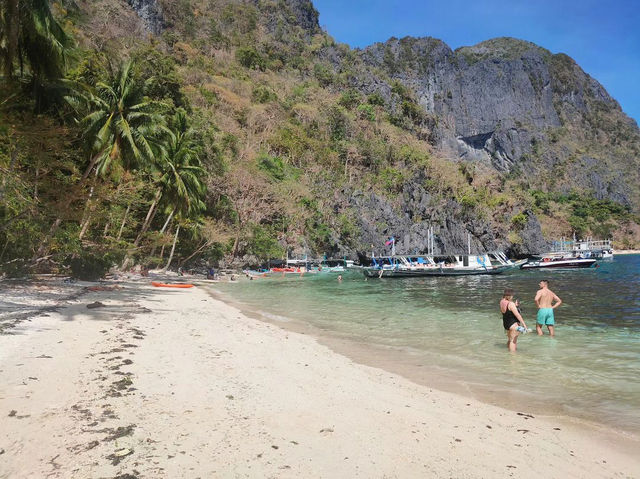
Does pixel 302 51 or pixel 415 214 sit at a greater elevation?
pixel 302 51

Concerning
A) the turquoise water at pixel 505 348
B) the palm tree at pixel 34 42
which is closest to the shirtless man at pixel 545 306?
the turquoise water at pixel 505 348

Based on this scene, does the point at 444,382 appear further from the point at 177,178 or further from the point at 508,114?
the point at 508,114

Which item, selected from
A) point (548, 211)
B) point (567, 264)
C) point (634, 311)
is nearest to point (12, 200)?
point (634, 311)

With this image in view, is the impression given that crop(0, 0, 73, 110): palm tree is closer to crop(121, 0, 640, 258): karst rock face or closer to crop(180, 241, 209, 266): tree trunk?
crop(180, 241, 209, 266): tree trunk

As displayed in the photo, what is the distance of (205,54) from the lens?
77.2 m

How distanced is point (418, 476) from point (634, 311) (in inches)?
734

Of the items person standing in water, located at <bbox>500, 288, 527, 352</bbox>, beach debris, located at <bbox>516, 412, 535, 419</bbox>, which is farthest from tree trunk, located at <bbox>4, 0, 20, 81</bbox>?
person standing in water, located at <bbox>500, 288, 527, 352</bbox>

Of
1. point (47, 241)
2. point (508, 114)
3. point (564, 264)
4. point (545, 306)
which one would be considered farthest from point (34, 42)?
point (508, 114)

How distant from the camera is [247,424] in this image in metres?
4.40

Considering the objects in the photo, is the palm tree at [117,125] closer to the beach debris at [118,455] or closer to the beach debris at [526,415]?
the beach debris at [118,455]

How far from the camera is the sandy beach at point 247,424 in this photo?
3.52m

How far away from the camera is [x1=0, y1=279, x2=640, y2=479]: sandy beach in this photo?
3.52m

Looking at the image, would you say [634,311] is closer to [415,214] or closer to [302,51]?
[415,214]

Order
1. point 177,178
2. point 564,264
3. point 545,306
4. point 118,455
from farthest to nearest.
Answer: point 564,264, point 177,178, point 545,306, point 118,455
